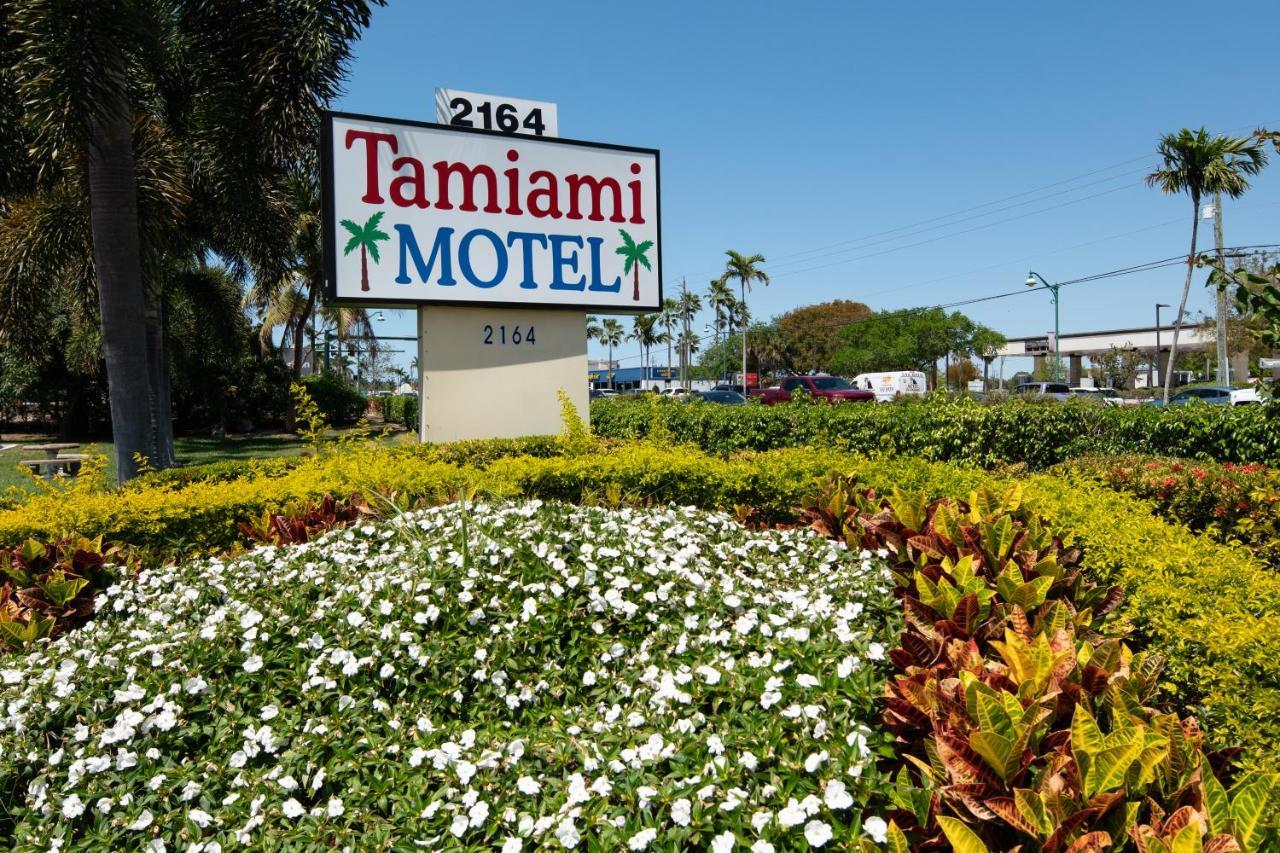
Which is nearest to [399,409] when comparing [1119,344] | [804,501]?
[804,501]

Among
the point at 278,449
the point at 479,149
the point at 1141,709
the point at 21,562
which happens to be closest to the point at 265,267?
the point at 479,149

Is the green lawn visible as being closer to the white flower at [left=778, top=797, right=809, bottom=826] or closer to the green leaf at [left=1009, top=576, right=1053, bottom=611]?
the green leaf at [left=1009, top=576, right=1053, bottom=611]

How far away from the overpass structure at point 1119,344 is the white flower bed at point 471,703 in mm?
59405

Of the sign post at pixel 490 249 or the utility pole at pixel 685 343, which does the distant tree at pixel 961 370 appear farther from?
the sign post at pixel 490 249

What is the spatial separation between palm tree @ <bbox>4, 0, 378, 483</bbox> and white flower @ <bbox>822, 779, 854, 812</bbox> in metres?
9.07

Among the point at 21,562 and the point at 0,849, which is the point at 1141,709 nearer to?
the point at 0,849

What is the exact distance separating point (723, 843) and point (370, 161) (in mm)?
8216

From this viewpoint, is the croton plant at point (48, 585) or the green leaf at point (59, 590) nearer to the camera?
the croton plant at point (48, 585)

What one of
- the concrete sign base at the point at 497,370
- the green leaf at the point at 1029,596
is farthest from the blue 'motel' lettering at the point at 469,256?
the green leaf at the point at 1029,596

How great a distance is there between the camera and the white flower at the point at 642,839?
1.84 meters

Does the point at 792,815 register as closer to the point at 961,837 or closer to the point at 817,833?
the point at 817,833

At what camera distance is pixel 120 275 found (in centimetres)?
908

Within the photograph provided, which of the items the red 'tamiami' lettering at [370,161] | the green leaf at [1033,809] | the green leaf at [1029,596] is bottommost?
the green leaf at [1033,809]

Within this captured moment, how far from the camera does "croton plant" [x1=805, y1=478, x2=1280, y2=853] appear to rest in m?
1.67
